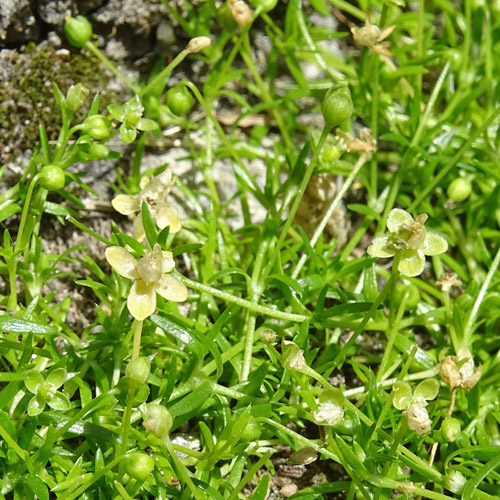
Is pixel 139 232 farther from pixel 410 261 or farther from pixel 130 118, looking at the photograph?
pixel 410 261

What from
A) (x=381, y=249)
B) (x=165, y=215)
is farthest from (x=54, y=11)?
(x=381, y=249)

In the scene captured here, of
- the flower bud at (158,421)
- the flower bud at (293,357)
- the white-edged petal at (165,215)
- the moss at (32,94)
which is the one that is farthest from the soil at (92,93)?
the flower bud at (158,421)

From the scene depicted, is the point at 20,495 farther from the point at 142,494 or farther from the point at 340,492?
the point at 340,492

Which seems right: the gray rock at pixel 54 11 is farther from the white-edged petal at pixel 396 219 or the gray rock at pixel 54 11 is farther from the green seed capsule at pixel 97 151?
the white-edged petal at pixel 396 219

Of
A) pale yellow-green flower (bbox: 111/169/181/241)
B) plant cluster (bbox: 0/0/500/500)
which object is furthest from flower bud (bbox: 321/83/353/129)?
pale yellow-green flower (bbox: 111/169/181/241)

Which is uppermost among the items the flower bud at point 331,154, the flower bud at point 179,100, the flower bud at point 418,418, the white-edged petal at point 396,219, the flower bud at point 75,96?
the flower bud at point 75,96

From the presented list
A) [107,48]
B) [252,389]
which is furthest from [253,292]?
[107,48]

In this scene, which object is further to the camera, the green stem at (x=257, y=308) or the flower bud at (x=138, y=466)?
the green stem at (x=257, y=308)
